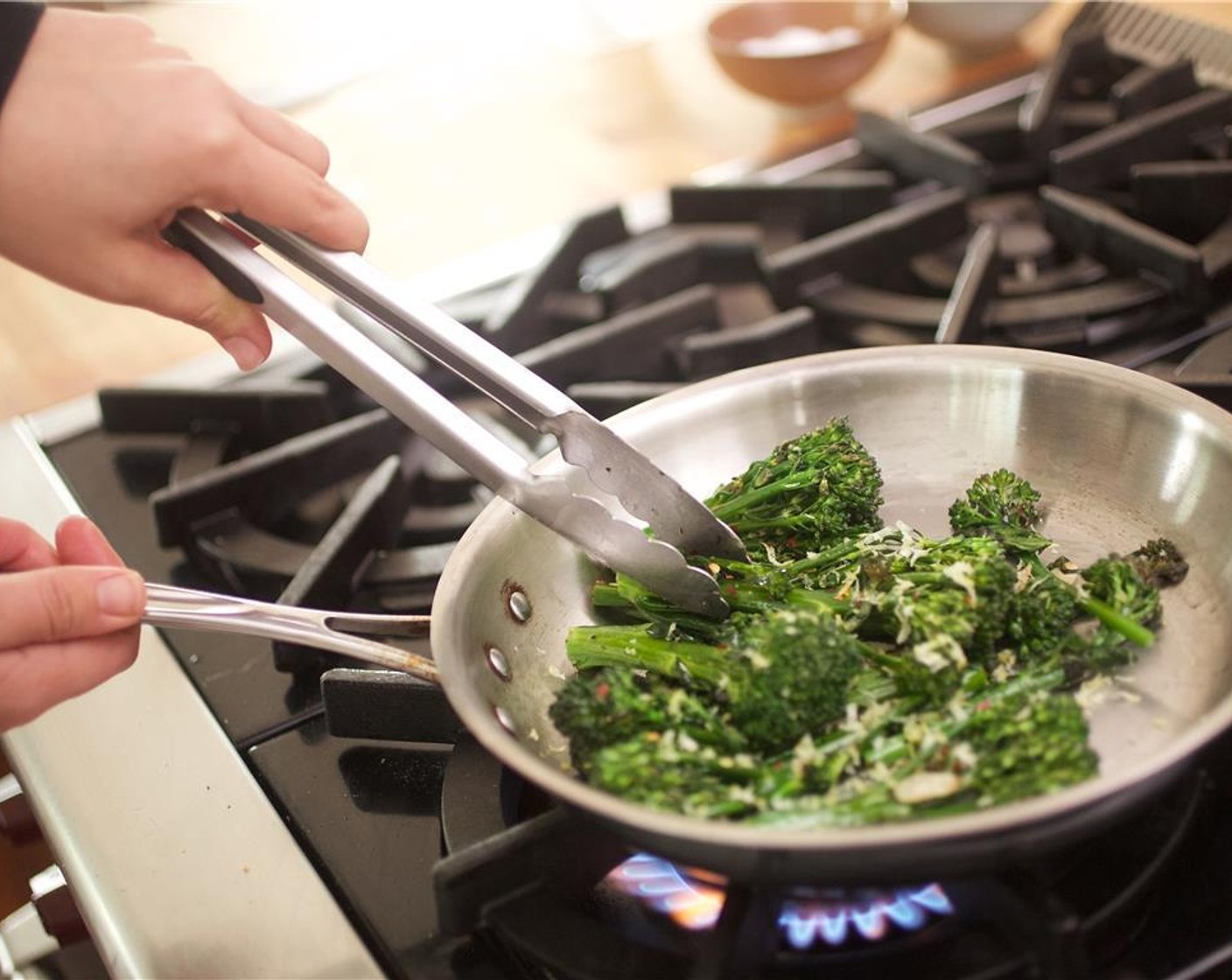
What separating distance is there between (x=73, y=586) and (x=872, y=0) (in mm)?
1685

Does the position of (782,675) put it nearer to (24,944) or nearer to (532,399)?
(532,399)

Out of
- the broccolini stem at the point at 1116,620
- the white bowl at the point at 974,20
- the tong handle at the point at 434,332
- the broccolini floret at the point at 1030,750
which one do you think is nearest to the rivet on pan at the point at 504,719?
the tong handle at the point at 434,332

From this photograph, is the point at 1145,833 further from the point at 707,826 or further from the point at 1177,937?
the point at 707,826

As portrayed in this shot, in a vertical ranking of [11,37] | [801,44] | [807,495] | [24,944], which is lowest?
[24,944]

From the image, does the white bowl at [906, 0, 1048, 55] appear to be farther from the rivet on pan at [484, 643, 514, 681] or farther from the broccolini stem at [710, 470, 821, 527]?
the rivet on pan at [484, 643, 514, 681]

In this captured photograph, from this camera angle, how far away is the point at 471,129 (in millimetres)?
2385

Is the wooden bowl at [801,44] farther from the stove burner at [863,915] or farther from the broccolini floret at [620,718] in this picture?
the stove burner at [863,915]

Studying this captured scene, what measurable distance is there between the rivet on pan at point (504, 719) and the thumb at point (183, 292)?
48cm

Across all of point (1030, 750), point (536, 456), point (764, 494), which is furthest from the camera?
point (536, 456)

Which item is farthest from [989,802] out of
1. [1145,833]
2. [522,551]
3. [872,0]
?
[872,0]

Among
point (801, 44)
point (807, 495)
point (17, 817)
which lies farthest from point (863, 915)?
point (801, 44)

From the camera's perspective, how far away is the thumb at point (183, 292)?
1216mm

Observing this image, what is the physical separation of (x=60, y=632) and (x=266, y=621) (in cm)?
15

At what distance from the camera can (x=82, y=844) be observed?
1.13 meters
